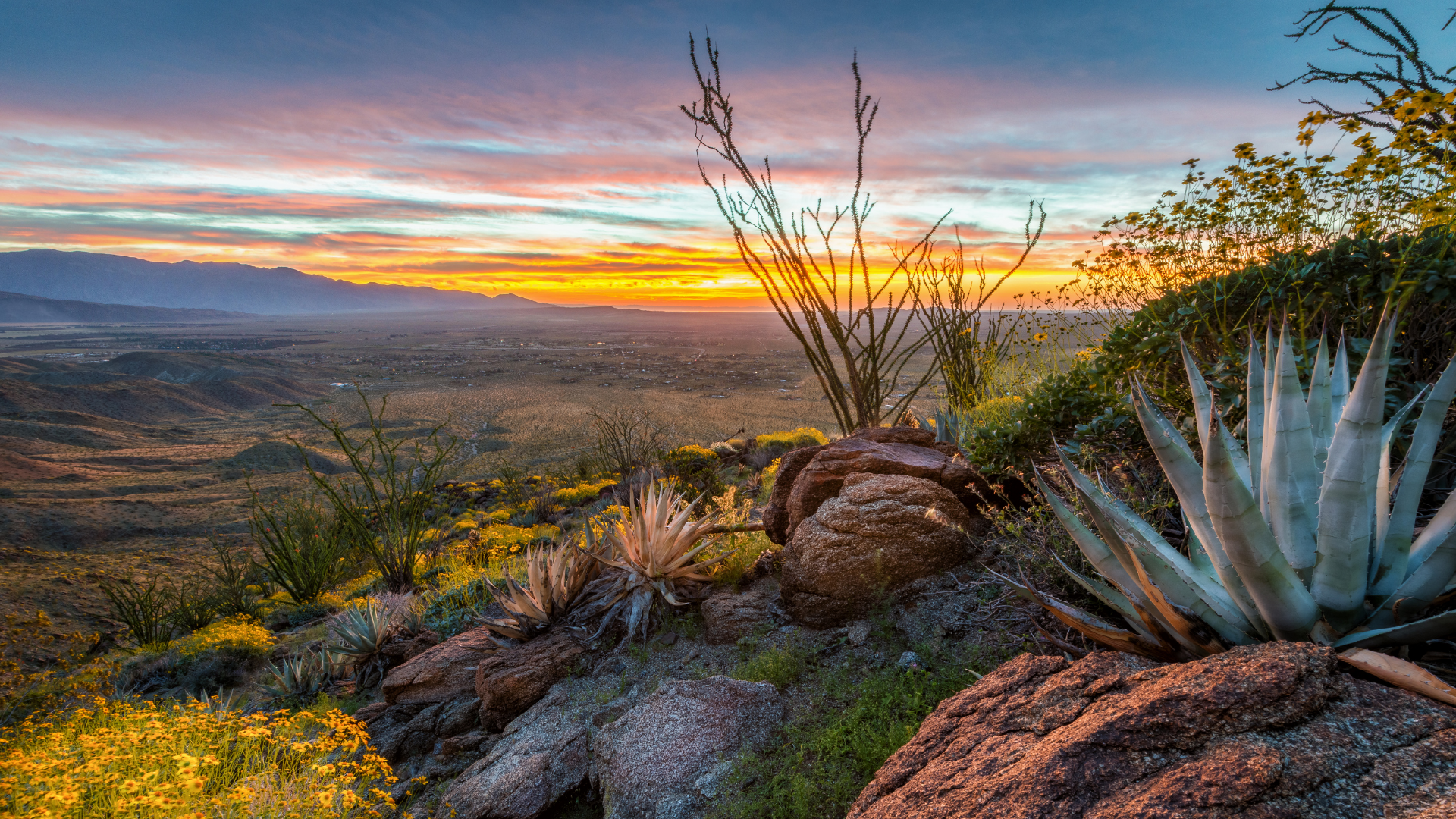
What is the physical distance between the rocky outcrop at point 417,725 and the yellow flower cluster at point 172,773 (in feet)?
1.15

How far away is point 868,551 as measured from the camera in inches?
150

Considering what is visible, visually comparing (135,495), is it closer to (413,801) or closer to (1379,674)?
(413,801)

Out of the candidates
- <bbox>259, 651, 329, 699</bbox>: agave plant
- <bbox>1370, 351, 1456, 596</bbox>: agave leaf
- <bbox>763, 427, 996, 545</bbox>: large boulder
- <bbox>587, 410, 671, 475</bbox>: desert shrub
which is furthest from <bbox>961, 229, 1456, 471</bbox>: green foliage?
<bbox>587, 410, 671, 475</bbox>: desert shrub

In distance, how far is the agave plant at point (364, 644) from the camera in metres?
5.68

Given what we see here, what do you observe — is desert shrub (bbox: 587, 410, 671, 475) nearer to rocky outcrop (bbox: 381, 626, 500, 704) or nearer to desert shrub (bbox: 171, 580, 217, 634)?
desert shrub (bbox: 171, 580, 217, 634)

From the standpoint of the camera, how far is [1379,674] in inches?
56.5

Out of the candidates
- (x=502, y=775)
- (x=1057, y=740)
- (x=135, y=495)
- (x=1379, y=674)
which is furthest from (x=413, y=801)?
(x=135, y=495)

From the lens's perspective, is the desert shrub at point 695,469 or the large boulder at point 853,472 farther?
the desert shrub at point 695,469

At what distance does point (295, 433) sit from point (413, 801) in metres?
38.6

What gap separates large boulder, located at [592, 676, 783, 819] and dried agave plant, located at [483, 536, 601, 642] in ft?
5.32

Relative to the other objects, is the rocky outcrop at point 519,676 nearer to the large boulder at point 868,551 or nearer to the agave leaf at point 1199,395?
the large boulder at point 868,551

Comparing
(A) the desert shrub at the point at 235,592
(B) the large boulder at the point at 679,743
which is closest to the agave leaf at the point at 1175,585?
(B) the large boulder at the point at 679,743

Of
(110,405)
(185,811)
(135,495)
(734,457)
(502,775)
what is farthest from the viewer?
(110,405)

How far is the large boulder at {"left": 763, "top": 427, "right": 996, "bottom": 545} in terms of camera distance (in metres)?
4.54
